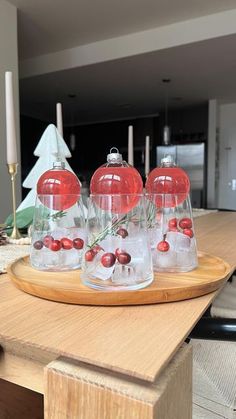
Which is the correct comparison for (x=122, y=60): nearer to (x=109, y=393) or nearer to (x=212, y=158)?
(x=212, y=158)

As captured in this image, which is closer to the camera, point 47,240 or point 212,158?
point 47,240

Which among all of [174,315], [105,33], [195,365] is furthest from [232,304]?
[105,33]

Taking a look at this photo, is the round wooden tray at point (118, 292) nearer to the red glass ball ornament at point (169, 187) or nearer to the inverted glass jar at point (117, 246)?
the inverted glass jar at point (117, 246)

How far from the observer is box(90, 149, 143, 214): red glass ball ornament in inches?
21.7

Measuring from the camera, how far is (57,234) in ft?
2.29

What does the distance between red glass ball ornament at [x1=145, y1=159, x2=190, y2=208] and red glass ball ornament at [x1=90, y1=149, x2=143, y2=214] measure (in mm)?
110

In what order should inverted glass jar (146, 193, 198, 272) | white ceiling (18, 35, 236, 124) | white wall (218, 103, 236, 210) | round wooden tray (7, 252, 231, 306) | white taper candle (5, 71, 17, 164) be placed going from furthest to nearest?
white wall (218, 103, 236, 210) < white ceiling (18, 35, 236, 124) < white taper candle (5, 71, 17, 164) < inverted glass jar (146, 193, 198, 272) < round wooden tray (7, 252, 231, 306)

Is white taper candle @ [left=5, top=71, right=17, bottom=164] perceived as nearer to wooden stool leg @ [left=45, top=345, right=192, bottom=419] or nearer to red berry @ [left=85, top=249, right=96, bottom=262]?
red berry @ [left=85, top=249, right=96, bottom=262]

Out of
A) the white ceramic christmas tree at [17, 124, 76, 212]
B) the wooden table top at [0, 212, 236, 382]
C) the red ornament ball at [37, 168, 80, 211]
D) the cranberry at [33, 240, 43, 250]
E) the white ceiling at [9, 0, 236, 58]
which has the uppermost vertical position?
the white ceiling at [9, 0, 236, 58]

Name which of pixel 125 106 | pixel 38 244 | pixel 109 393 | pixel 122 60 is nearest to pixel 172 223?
pixel 38 244

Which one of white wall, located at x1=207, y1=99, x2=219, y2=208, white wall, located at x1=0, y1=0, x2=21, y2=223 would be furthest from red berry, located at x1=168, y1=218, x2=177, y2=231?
white wall, located at x1=207, y1=99, x2=219, y2=208

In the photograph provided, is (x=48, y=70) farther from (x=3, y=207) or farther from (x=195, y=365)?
(x=195, y=365)

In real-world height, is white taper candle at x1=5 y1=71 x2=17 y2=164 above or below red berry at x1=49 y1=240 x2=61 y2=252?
above

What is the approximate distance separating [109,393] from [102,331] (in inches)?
3.3
